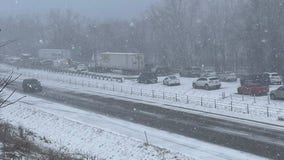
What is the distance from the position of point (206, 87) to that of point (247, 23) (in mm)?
20966

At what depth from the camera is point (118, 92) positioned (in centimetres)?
5122

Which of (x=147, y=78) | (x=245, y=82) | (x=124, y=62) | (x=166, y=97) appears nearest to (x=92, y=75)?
(x=124, y=62)

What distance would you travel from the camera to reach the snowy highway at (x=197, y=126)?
23.2m

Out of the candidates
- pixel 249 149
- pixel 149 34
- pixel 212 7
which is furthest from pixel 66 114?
pixel 212 7

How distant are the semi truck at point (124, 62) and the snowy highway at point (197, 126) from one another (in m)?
27.6

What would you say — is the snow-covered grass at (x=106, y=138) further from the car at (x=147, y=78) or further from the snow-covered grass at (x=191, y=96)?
the car at (x=147, y=78)

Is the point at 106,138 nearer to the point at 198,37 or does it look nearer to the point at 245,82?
the point at 245,82

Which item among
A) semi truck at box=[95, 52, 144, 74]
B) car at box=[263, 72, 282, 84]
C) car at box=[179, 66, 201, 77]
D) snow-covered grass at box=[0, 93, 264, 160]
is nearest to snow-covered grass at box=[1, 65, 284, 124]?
car at box=[263, 72, 282, 84]

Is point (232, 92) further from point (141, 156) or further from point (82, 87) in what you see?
point (141, 156)

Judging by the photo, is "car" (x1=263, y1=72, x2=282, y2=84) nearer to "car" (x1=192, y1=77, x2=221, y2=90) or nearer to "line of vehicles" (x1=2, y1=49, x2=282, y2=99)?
"line of vehicles" (x1=2, y1=49, x2=282, y2=99)

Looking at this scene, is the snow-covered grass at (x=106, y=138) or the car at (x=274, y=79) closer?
the snow-covered grass at (x=106, y=138)

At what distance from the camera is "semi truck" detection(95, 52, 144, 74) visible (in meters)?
72.7

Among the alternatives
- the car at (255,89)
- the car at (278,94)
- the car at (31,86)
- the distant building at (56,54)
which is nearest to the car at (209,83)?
the car at (255,89)

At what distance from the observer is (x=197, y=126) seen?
95.3 feet
